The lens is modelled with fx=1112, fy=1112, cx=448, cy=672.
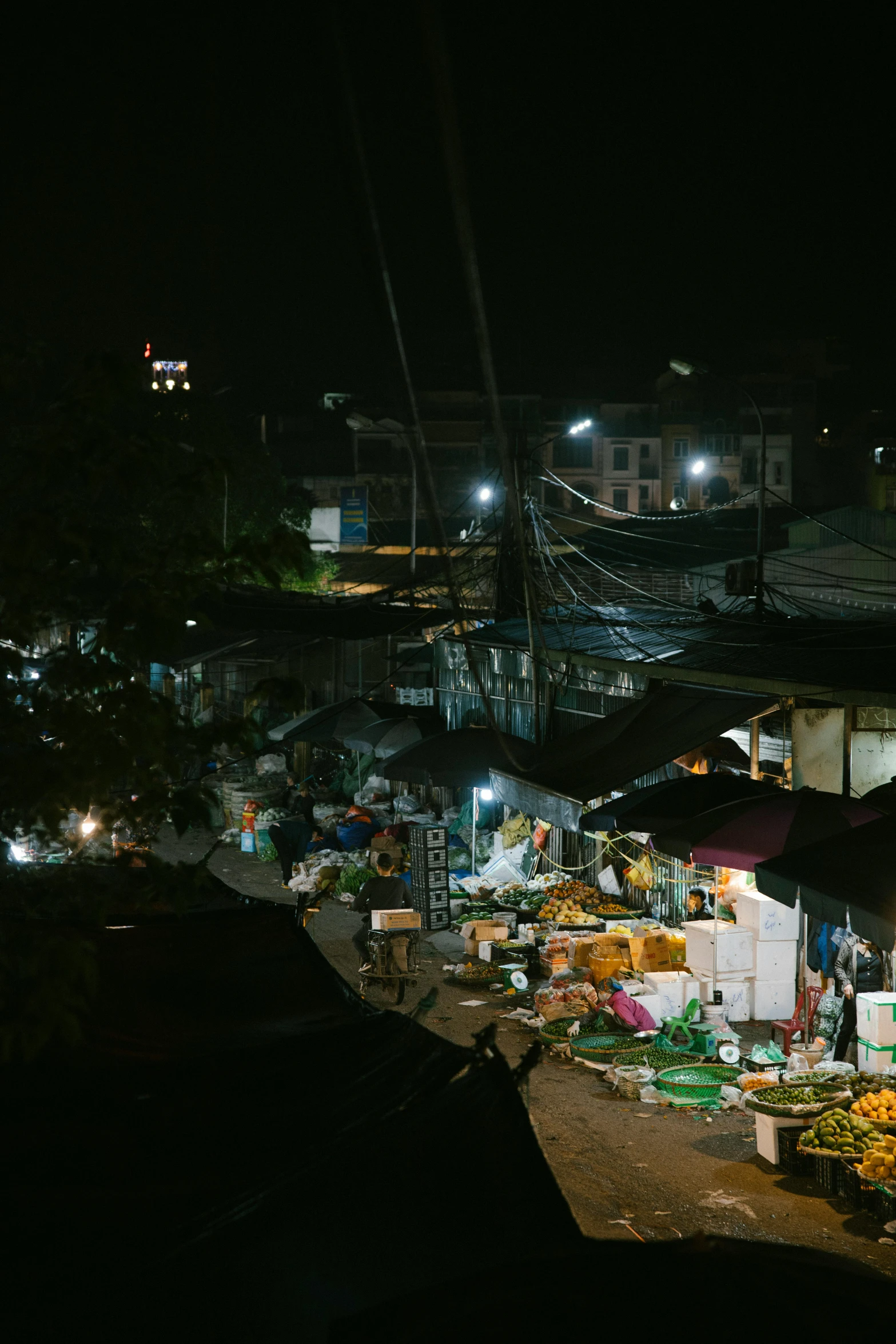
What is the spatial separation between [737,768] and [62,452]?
442 inches

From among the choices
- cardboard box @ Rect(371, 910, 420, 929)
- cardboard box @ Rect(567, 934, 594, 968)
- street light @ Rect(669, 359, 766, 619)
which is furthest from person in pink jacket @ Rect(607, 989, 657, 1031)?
street light @ Rect(669, 359, 766, 619)

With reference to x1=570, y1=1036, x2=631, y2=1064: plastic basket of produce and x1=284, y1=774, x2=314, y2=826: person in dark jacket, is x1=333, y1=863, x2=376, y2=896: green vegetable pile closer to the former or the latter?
x1=284, y1=774, x2=314, y2=826: person in dark jacket

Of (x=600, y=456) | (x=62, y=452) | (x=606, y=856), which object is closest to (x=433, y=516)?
(x=62, y=452)

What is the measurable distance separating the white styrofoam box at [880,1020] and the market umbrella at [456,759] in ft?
20.9

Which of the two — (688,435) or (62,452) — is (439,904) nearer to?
(62,452)

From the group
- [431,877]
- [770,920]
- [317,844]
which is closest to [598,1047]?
[770,920]

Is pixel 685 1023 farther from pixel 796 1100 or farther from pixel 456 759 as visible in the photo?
pixel 456 759

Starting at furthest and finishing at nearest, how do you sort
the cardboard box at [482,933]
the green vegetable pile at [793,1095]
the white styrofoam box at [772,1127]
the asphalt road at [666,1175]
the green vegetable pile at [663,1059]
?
1. the cardboard box at [482,933]
2. the green vegetable pile at [663,1059]
3. the green vegetable pile at [793,1095]
4. the white styrofoam box at [772,1127]
5. the asphalt road at [666,1175]

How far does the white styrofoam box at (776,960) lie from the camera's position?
495 inches

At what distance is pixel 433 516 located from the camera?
18.6ft

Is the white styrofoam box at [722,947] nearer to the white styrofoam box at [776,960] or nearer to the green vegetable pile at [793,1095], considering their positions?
the white styrofoam box at [776,960]

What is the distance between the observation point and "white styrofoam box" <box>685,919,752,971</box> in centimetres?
1241

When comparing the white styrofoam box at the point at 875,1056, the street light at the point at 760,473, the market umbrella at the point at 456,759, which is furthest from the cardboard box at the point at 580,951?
the street light at the point at 760,473

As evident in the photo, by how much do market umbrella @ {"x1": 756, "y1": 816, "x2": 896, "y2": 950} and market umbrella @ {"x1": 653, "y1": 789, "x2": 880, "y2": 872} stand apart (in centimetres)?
70
